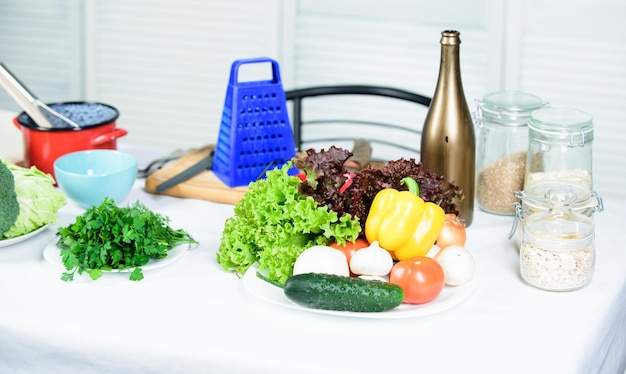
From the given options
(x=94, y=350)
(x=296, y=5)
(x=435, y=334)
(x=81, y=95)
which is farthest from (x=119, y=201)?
(x=81, y=95)

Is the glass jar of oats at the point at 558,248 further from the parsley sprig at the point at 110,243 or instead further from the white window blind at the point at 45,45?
the white window blind at the point at 45,45

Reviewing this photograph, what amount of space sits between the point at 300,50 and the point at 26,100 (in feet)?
5.56

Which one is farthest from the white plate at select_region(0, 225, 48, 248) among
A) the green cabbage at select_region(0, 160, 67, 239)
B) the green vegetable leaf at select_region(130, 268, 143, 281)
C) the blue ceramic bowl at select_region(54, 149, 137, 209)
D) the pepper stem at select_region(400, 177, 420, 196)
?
the pepper stem at select_region(400, 177, 420, 196)

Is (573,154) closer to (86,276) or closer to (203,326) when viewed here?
(203,326)

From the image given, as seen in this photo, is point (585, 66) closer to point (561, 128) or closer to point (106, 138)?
point (561, 128)

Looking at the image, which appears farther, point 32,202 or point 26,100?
point 26,100

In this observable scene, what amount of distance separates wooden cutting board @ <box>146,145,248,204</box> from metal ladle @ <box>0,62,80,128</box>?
0.62ft

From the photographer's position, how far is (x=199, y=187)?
5.87ft

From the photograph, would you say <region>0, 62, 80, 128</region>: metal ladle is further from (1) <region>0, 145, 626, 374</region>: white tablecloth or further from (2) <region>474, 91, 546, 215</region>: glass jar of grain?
(2) <region>474, 91, 546, 215</region>: glass jar of grain

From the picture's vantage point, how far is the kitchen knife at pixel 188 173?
1.79 meters

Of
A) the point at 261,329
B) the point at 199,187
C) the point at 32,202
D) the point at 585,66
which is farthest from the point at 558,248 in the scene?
the point at 585,66

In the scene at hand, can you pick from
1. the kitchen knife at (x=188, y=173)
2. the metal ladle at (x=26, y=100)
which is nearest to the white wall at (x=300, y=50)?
the kitchen knife at (x=188, y=173)

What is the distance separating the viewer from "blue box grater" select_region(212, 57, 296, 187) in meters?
1.77

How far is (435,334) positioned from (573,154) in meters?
0.50
